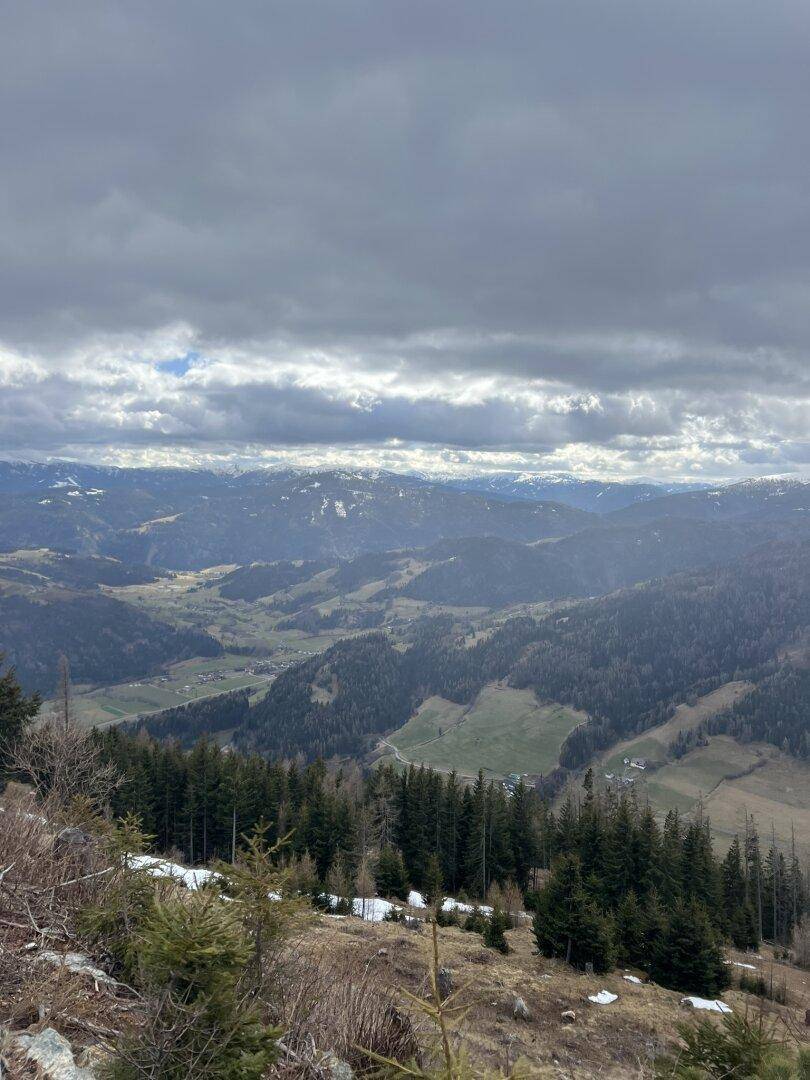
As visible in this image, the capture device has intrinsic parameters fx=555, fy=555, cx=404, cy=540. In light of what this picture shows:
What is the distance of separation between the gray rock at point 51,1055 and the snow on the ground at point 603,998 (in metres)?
29.2

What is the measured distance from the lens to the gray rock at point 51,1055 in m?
7.07

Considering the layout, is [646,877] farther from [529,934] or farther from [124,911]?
[124,911]

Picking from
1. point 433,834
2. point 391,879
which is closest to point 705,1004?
point 391,879

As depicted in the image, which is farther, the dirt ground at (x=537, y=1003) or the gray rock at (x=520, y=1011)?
the gray rock at (x=520, y=1011)

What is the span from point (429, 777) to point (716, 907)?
113ft

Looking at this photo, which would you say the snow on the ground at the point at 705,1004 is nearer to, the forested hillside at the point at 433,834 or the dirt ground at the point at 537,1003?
the dirt ground at the point at 537,1003

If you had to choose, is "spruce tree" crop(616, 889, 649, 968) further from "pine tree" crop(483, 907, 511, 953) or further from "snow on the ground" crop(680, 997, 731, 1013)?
"pine tree" crop(483, 907, 511, 953)

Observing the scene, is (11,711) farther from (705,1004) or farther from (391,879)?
(705,1004)

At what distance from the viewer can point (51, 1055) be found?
7359 mm

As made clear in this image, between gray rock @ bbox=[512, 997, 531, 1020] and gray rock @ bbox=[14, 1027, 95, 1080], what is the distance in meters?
23.1

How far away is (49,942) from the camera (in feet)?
35.4

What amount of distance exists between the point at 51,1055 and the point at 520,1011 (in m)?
23.6

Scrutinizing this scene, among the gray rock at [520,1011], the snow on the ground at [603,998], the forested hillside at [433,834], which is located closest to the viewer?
the gray rock at [520,1011]

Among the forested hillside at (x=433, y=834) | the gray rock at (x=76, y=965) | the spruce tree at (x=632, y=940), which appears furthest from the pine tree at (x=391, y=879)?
the gray rock at (x=76, y=965)
